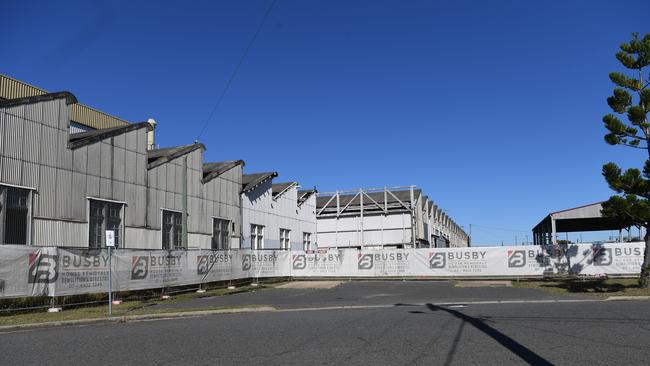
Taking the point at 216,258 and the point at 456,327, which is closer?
the point at 456,327

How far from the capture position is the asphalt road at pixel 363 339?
8.63 meters

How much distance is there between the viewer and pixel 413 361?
27.2 ft

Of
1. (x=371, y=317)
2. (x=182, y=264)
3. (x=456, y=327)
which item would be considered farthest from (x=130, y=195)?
(x=456, y=327)

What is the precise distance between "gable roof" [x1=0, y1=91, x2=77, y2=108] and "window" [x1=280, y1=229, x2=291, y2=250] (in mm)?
22113

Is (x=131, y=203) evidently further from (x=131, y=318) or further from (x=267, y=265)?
(x=131, y=318)

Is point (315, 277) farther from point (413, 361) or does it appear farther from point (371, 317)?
point (413, 361)

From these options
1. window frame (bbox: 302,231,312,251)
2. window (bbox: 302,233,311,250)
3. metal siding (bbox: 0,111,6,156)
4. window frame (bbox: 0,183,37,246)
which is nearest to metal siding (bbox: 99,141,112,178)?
window frame (bbox: 0,183,37,246)

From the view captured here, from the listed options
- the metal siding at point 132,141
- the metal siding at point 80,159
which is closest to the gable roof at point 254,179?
the metal siding at point 132,141

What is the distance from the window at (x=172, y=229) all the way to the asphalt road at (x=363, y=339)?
47.8 ft

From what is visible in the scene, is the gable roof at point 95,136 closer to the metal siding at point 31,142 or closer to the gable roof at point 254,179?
the metal siding at point 31,142

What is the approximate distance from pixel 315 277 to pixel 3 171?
811 inches

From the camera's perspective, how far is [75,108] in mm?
41500

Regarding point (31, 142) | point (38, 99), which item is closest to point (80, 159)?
point (31, 142)

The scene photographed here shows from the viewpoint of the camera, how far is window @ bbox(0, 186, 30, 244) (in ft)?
65.6
